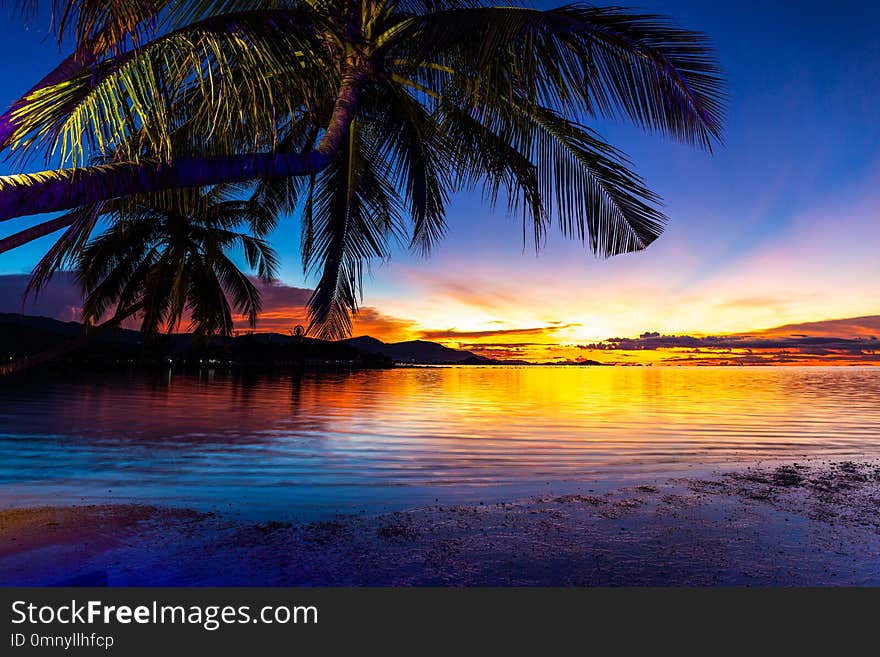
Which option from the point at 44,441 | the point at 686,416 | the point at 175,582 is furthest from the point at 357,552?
the point at 686,416

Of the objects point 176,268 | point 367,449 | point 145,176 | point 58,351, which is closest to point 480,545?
point 145,176

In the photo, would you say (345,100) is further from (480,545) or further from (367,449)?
(367,449)

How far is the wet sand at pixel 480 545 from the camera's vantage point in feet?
14.9

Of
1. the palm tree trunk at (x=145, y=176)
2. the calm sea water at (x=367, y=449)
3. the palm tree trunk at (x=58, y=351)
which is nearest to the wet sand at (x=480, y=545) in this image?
the calm sea water at (x=367, y=449)

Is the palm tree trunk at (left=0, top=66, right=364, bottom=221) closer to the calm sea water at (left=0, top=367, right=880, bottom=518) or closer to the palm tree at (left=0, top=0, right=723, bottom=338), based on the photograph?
the palm tree at (left=0, top=0, right=723, bottom=338)

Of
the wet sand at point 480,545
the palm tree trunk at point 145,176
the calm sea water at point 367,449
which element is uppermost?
the palm tree trunk at point 145,176

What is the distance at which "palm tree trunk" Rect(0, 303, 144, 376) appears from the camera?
6480 millimetres

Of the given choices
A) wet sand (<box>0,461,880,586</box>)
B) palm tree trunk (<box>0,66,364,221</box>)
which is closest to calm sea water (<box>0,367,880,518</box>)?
wet sand (<box>0,461,880,586</box>)

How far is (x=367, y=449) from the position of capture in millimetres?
13250

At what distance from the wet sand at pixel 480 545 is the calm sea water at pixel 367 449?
3.96 ft

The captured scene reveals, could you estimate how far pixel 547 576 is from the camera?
451 centimetres

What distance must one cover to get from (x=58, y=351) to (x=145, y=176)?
5342 mm

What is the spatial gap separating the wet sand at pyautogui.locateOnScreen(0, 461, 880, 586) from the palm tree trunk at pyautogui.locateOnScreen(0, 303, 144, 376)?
154cm

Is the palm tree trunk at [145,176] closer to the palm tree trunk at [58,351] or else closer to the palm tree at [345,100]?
the palm tree at [345,100]
